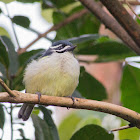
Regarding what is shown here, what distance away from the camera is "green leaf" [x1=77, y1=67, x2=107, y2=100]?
3.05 metres

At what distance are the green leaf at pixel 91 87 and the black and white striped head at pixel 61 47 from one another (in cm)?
37

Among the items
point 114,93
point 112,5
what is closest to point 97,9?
point 112,5

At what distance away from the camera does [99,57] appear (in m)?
3.11

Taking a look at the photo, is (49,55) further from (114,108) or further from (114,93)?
(114,93)

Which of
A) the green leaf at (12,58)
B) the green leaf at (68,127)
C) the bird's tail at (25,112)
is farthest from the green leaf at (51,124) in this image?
the green leaf at (68,127)

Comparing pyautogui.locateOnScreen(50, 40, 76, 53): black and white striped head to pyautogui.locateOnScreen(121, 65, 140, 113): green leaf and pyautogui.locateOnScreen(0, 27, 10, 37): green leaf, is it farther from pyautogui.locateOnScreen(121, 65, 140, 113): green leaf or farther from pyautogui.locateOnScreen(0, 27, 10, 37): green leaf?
pyautogui.locateOnScreen(0, 27, 10, 37): green leaf

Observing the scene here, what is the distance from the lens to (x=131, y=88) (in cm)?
316

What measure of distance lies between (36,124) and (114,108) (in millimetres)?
725

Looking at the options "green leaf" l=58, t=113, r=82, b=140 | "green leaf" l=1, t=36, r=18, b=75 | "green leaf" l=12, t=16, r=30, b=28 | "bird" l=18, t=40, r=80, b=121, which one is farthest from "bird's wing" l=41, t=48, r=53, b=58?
"green leaf" l=58, t=113, r=82, b=140

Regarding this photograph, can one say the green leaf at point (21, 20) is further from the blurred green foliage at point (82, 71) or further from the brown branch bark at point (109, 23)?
the brown branch bark at point (109, 23)

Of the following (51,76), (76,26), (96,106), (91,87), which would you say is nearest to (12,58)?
(51,76)

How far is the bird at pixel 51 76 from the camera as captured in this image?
8.14ft

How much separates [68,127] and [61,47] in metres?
0.92

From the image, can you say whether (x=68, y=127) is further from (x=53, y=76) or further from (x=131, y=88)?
(x=53, y=76)
